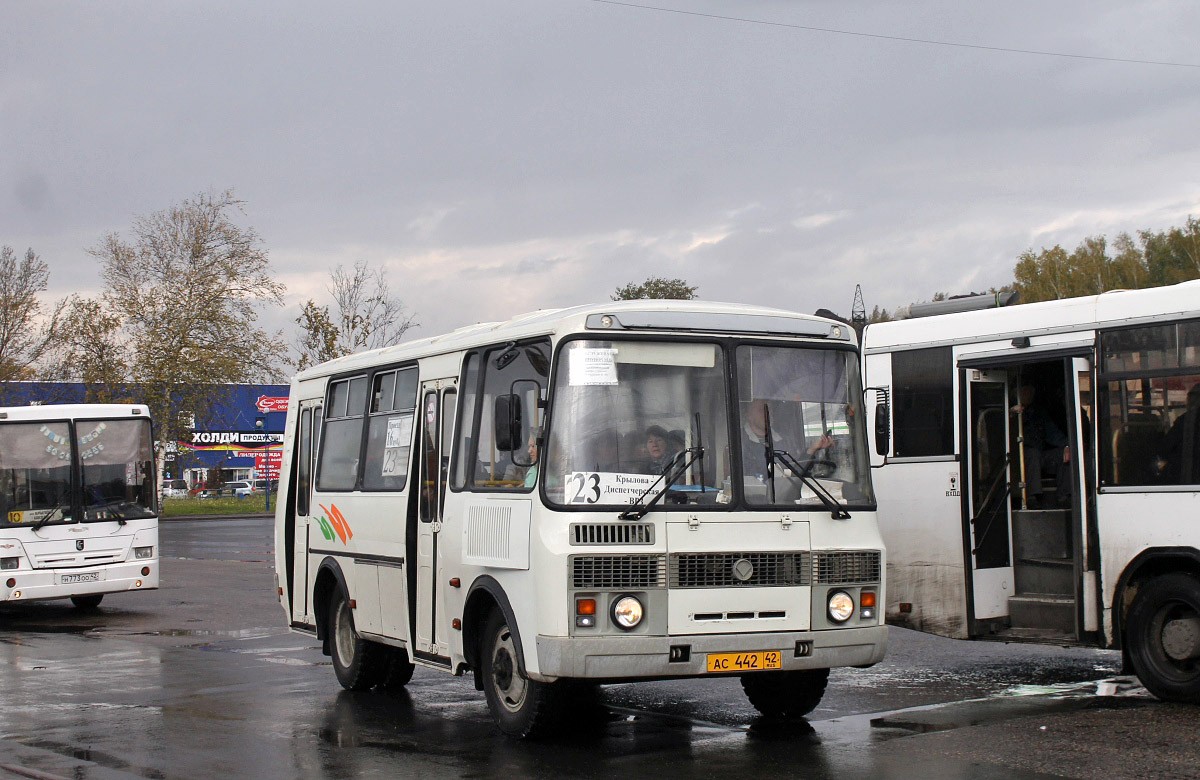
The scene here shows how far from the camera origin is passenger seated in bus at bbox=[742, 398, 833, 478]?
9.06 m

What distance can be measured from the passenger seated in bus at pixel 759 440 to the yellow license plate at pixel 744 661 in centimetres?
114

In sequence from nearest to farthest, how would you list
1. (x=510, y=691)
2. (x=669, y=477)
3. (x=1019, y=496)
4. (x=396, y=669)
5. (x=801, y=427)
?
(x=669, y=477) < (x=801, y=427) < (x=510, y=691) < (x=1019, y=496) < (x=396, y=669)

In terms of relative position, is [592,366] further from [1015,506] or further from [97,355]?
Answer: [97,355]

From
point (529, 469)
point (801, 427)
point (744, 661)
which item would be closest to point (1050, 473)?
point (801, 427)

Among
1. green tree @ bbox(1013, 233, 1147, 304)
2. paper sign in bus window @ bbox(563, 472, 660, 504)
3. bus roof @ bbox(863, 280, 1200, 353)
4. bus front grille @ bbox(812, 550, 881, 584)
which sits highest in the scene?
green tree @ bbox(1013, 233, 1147, 304)

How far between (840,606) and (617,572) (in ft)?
5.12

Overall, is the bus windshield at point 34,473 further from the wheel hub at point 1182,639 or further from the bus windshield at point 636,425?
the wheel hub at point 1182,639

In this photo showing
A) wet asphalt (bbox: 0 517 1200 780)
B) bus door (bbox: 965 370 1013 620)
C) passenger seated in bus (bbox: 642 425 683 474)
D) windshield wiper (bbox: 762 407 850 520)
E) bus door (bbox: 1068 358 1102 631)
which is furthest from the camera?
bus door (bbox: 965 370 1013 620)

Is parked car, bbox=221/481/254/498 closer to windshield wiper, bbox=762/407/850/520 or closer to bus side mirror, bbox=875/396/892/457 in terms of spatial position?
bus side mirror, bbox=875/396/892/457

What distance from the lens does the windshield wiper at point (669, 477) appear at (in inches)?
340

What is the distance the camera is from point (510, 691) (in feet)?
31.1

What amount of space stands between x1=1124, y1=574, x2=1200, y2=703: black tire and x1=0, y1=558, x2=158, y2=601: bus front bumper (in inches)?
563

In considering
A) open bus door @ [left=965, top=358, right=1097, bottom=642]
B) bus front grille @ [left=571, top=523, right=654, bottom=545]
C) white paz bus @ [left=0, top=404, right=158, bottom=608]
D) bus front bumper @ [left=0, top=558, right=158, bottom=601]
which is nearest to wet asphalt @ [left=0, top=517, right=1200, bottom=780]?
open bus door @ [left=965, top=358, right=1097, bottom=642]

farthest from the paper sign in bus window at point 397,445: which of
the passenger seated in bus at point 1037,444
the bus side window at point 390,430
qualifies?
the passenger seated in bus at point 1037,444
